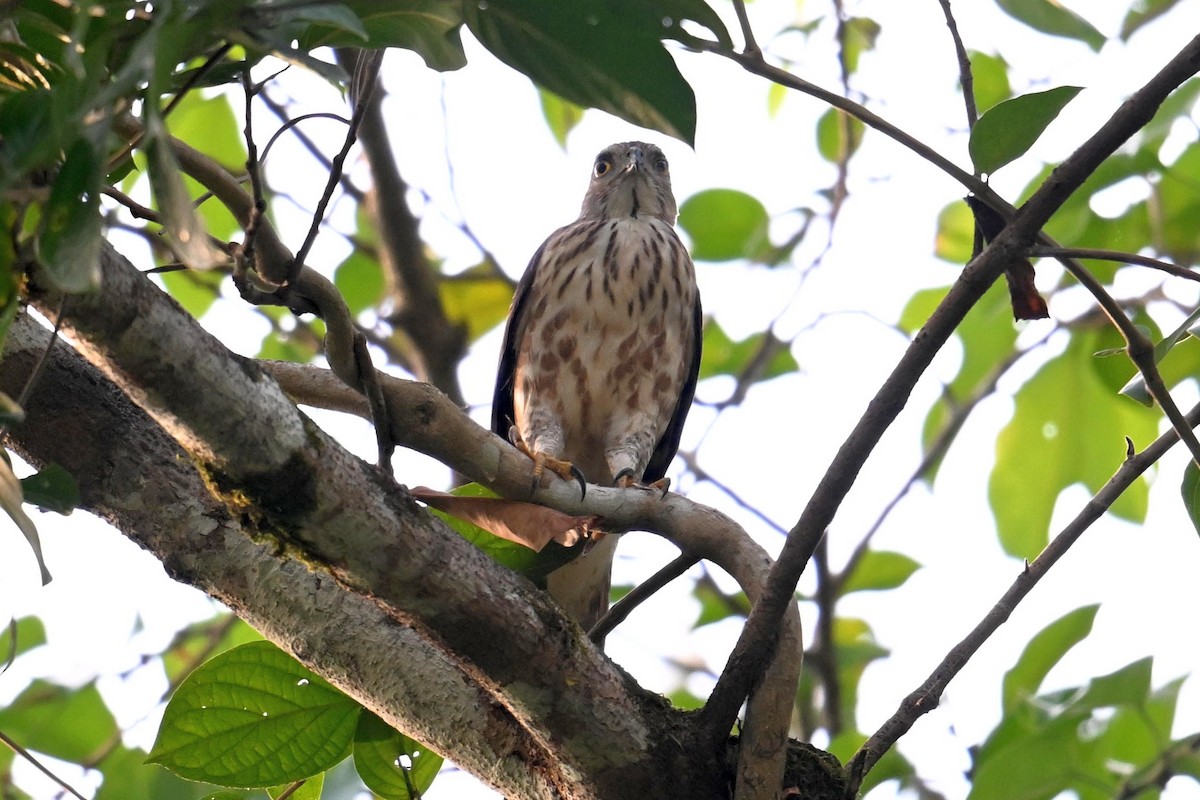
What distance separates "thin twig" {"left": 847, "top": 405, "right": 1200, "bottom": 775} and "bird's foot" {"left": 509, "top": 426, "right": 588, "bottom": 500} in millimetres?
708

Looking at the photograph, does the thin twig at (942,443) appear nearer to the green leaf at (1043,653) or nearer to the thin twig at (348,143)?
the green leaf at (1043,653)

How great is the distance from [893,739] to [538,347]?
7.03ft

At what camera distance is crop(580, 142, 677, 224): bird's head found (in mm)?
5172

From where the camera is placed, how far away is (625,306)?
4148mm

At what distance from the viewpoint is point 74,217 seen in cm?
117

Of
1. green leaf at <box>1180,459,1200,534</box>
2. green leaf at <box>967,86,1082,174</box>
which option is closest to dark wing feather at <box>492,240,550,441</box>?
green leaf at <box>1180,459,1200,534</box>

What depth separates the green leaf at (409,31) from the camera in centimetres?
151

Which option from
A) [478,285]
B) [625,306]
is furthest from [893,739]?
[478,285]

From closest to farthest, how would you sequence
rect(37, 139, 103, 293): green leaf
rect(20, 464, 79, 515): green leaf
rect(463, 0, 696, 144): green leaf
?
rect(37, 139, 103, 293): green leaf
rect(463, 0, 696, 144): green leaf
rect(20, 464, 79, 515): green leaf

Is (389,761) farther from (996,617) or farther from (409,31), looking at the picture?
(409,31)

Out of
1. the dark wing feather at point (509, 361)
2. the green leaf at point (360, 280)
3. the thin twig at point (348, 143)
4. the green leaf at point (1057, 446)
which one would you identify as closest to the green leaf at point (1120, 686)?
the green leaf at point (1057, 446)

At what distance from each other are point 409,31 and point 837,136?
4.05 m

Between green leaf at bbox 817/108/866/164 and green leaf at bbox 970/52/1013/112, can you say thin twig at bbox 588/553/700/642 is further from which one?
green leaf at bbox 817/108/866/164

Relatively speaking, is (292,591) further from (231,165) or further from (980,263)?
(231,165)
